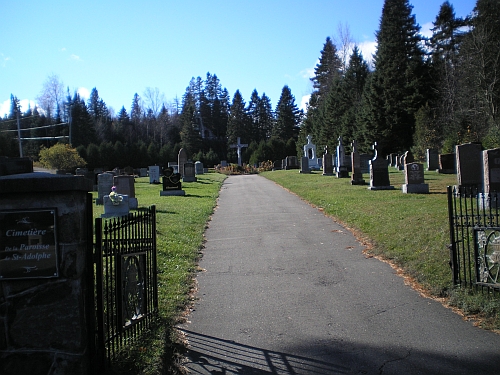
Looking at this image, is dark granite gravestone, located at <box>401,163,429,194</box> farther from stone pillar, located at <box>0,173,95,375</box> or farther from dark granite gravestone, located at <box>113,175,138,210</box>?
stone pillar, located at <box>0,173,95,375</box>

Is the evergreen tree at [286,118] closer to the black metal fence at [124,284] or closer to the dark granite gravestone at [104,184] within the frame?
the dark granite gravestone at [104,184]

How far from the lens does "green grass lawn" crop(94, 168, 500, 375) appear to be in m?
5.26

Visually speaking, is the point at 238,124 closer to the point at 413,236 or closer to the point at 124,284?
the point at 413,236

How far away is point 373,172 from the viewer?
75.1 feet

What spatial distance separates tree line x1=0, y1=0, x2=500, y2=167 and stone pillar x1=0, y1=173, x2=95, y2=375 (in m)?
21.9

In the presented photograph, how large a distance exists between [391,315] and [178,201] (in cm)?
1727

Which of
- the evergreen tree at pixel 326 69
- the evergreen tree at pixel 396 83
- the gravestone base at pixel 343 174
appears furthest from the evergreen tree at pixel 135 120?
the gravestone base at pixel 343 174

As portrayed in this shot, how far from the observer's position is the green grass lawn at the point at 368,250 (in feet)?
17.3

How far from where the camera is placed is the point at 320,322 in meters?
6.23

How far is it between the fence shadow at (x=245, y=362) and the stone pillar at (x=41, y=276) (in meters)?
1.25

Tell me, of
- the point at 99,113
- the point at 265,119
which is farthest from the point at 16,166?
the point at 99,113

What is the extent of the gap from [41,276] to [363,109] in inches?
2324

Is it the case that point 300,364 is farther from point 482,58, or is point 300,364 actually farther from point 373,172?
point 482,58

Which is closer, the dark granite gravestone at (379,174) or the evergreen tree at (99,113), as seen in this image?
the dark granite gravestone at (379,174)
